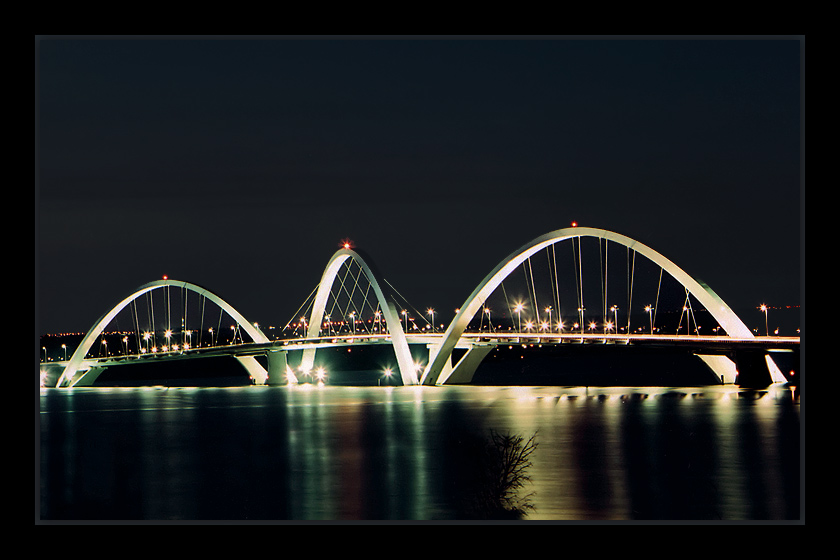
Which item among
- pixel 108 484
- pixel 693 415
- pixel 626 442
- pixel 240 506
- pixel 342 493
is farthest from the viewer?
pixel 693 415

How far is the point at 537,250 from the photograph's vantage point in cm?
7812

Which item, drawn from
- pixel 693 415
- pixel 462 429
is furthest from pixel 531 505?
pixel 693 415

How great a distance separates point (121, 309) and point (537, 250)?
61.2 meters

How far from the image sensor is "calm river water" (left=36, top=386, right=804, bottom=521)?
81.8 feet

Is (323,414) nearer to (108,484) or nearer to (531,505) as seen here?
(108,484)

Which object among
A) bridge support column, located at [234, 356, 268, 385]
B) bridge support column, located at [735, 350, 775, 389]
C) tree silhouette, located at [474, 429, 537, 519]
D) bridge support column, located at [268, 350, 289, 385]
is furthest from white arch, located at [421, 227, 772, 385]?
tree silhouette, located at [474, 429, 537, 519]

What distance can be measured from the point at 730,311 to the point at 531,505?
52177 millimetres

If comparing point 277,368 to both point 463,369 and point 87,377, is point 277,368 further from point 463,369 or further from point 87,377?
point 87,377

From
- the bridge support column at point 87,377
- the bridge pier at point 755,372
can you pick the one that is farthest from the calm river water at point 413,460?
the bridge support column at point 87,377

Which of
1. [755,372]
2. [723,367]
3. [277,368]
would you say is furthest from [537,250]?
[277,368]

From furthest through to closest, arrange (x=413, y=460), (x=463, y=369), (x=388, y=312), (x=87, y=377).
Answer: (x=87, y=377) < (x=463, y=369) < (x=388, y=312) < (x=413, y=460)

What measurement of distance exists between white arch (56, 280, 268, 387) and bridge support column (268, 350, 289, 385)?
216 inches

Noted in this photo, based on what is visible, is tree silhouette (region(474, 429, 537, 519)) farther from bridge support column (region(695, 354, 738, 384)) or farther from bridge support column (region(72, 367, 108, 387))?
bridge support column (region(72, 367, 108, 387))
